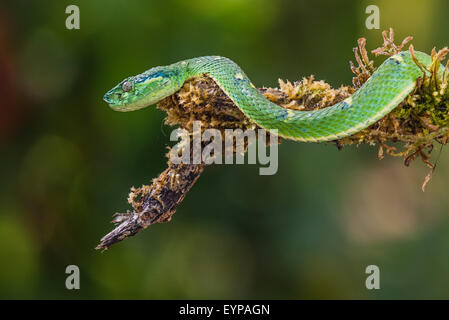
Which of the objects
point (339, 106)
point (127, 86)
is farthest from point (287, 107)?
point (127, 86)

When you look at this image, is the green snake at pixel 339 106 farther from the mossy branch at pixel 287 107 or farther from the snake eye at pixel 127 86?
the snake eye at pixel 127 86

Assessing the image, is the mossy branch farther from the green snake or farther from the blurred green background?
the blurred green background

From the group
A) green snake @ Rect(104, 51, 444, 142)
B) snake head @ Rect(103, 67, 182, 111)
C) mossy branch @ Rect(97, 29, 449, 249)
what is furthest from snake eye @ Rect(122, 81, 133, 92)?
green snake @ Rect(104, 51, 444, 142)

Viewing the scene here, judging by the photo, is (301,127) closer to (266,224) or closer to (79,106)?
(266,224)

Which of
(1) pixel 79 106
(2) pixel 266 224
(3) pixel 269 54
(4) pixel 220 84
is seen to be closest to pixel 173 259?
(2) pixel 266 224

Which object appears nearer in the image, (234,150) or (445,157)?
(234,150)
